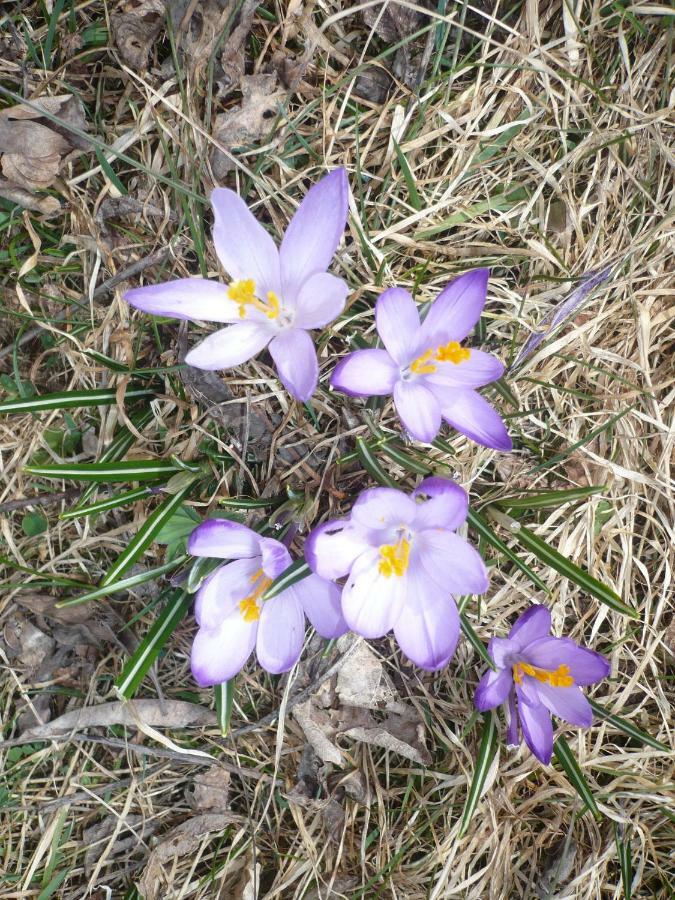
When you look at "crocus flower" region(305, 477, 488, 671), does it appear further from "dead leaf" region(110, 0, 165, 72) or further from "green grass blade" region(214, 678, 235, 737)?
"dead leaf" region(110, 0, 165, 72)

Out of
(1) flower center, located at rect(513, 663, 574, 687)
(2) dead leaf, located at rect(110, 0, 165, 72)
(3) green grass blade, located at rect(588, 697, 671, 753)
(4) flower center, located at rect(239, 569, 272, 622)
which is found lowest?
(3) green grass blade, located at rect(588, 697, 671, 753)

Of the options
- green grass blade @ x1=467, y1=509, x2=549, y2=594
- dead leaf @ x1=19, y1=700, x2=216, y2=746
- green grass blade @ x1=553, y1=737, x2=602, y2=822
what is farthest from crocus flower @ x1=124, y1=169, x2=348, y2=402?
green grass blade @ x1=553, y1=737, x2=602, y2=822

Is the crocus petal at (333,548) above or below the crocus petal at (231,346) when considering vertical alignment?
below

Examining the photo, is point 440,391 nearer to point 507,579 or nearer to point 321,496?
point 321,496

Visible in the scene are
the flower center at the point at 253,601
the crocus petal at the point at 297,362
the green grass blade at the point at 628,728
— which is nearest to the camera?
the crocus petal at the point at 297,362

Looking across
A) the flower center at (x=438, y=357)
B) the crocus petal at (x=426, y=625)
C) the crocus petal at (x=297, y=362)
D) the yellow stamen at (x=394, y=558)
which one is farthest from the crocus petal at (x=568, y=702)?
the crocus petal at (x=297, y=362)

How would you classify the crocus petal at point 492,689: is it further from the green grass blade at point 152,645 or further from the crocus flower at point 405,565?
the green grass blade at point 152,645
